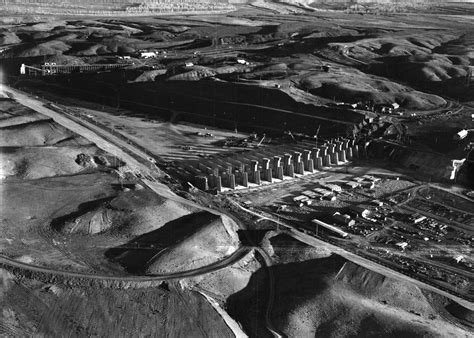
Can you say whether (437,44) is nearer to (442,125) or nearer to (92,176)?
(442,125)

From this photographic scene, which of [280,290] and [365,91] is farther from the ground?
[365,91]

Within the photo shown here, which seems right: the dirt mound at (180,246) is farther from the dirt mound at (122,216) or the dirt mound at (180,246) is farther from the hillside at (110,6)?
the hillside at (110,6)

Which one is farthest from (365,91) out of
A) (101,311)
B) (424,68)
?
(101,311)

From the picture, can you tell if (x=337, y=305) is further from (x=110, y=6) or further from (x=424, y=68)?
(x=110, y=6)

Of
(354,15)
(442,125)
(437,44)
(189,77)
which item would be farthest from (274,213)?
(354,15)

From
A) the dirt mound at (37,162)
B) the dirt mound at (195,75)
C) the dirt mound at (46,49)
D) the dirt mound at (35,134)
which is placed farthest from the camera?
the dirt mound at (46,49)

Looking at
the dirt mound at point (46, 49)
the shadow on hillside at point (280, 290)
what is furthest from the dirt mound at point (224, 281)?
the dirt mound at point (46, 49)
